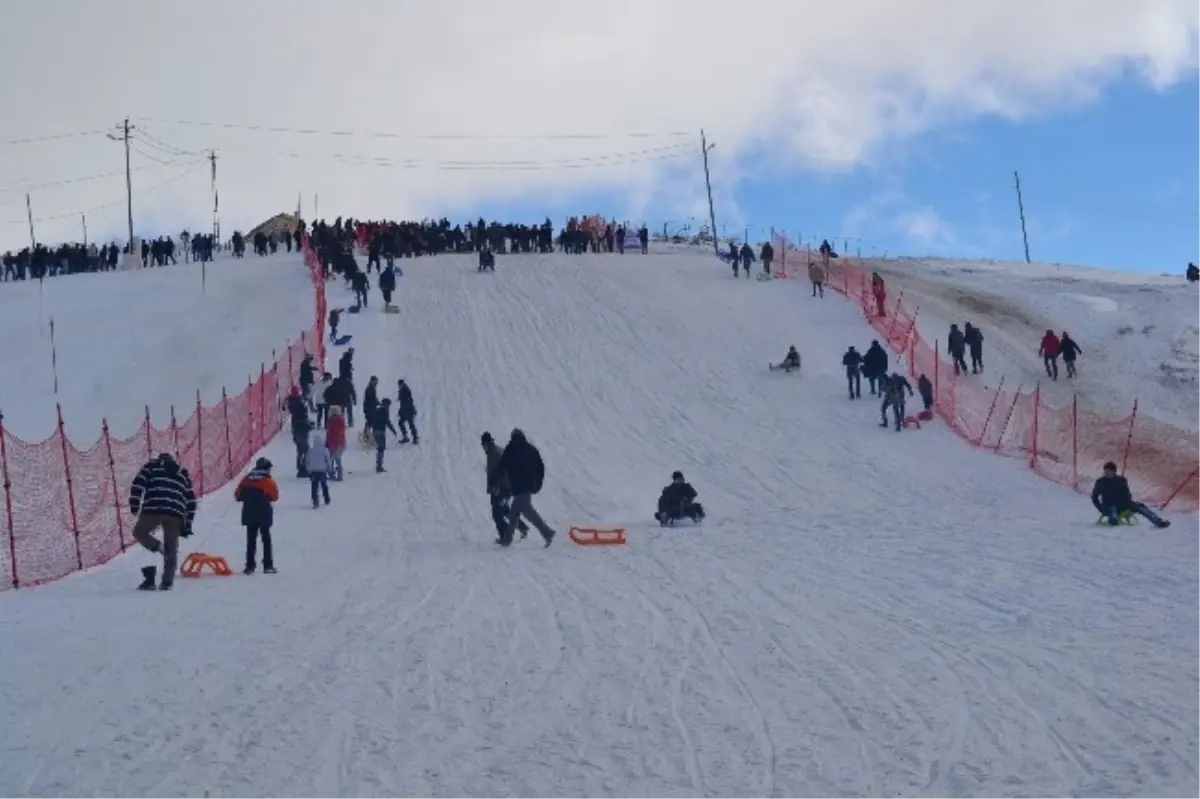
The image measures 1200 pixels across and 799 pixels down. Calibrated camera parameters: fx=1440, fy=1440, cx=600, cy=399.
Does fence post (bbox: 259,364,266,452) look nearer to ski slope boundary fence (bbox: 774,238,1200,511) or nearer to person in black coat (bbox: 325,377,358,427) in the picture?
person in black coat (bbox: 325,377,358,427)

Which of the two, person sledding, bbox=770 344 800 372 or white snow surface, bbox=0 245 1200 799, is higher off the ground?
person sledding, bbox=770 344 800 372

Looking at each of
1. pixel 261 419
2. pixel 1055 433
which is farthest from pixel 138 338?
pixel 1055 433

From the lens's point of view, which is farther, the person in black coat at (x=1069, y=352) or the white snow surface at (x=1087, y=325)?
the person in black coat at (x=1069, y=352)

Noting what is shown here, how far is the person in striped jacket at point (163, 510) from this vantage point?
14.8 meters

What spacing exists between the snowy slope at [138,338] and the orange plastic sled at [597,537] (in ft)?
53.7

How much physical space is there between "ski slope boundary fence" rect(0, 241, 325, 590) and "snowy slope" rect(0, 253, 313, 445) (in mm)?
1982

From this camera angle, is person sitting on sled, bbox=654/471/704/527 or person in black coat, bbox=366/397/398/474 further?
person in black coat, bbox=366/397/398/474

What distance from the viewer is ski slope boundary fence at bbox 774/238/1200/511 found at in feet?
79.3

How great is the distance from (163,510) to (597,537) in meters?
5.96

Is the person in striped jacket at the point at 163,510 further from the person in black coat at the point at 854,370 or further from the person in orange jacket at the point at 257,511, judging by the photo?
the person in black coat at the point at 854,370

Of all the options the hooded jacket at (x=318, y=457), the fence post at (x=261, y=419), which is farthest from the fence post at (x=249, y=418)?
the hooded jacket at (x=318, y=457)

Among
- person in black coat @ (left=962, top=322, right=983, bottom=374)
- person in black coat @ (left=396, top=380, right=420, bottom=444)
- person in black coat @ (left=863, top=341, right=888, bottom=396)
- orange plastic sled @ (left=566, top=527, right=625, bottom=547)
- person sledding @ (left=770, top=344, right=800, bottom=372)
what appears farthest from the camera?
person in black coat @ (left=962, top=322, right=983, bottom=374)

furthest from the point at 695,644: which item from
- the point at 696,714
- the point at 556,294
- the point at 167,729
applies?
the point at 556,294

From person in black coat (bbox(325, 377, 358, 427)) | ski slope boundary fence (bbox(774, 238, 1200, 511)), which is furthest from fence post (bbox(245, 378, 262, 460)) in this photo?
ski slope boundary fence (bbox(774, 238, 1200, 511))
